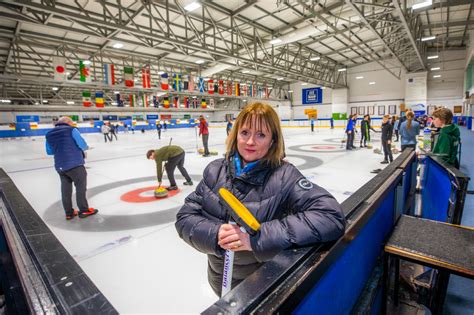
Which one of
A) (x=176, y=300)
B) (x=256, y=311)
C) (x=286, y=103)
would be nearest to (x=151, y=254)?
(x=176, y=300)

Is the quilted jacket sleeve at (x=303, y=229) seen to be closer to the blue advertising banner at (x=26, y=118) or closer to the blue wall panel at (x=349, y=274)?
the blue wall panel at (x=349, y=274)

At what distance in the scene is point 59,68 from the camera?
11508 millimetres

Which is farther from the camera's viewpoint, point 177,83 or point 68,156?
point 177,83

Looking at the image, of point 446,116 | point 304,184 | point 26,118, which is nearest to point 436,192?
point 446,116

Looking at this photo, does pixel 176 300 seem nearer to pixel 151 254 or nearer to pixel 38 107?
pixel 151 254

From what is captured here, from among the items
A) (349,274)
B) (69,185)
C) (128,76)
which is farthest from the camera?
(128,76)

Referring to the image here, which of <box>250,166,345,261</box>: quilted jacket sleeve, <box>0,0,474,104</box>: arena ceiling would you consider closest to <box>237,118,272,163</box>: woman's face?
<box>250,166,345,261</box>: quilted jacket sleeve

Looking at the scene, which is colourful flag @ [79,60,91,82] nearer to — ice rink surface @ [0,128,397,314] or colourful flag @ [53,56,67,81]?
colourful flag @ [53,56,67,81]

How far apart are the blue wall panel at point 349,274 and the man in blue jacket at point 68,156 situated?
3960 mm

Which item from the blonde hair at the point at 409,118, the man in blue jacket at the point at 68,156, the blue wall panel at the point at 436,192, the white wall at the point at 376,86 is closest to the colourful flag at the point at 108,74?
the man in blue jacket at the point at 68,156

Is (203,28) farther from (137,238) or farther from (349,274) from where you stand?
(349,274)

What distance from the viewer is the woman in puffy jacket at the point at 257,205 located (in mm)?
959

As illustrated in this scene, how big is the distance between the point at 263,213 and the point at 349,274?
60 centimetres

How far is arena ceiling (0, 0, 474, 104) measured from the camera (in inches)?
360
